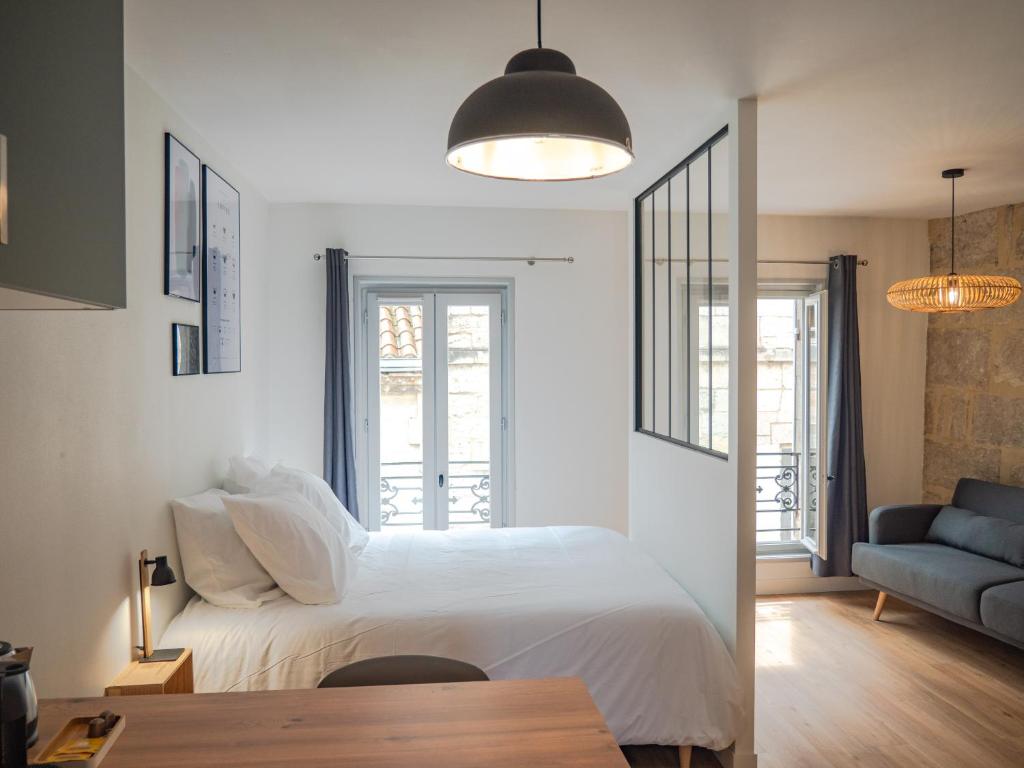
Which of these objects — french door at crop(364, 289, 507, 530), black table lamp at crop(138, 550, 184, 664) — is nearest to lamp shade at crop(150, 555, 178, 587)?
black table lamp at crop(138, 550, 184, 664)

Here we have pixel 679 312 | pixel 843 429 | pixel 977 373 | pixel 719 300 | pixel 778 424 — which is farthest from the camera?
pixel 778 424

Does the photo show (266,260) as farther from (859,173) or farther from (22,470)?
(859,173)

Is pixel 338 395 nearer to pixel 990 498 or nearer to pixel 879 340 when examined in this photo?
pixel 879 340

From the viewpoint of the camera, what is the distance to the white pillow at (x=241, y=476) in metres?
3.45

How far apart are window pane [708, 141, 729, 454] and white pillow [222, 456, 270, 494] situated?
7.01ft

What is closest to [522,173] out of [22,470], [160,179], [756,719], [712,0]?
[712,0]

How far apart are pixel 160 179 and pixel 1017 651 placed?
503cm

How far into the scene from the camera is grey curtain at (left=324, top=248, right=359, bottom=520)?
4.64 m

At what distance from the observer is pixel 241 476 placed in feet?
11.4

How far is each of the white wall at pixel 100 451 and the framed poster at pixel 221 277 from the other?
145 millimetres

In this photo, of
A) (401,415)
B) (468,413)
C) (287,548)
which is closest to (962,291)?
(468,413)

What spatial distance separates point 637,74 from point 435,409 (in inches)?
111

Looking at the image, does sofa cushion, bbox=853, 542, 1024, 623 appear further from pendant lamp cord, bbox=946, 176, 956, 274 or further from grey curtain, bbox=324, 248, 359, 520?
grey curtain, bbox=324, 248, 359, 520

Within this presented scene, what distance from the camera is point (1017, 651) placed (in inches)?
166
